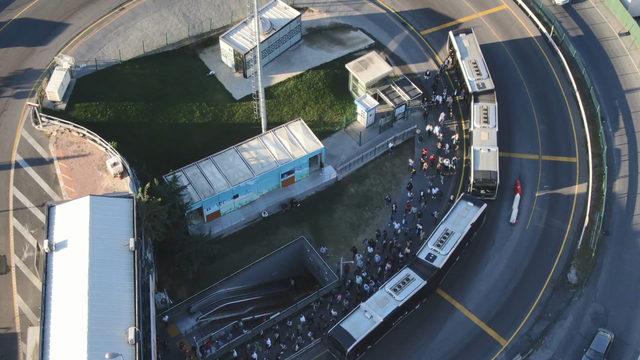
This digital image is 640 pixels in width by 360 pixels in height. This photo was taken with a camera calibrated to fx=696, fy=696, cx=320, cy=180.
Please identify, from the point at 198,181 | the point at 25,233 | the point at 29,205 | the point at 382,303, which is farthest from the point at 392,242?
the point at 29,205

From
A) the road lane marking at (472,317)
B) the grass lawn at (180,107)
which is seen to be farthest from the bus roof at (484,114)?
the road lane marking at (472,317)

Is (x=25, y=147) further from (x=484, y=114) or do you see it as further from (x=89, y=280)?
(x=484, y=114)

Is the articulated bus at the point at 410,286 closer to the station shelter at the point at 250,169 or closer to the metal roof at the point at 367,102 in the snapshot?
the metal roof at the point at 367,102

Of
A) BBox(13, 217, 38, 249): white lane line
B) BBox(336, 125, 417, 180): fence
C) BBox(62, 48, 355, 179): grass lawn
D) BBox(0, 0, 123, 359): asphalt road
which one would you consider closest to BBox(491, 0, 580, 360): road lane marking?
BBox(336, 125, 417, 180): fence

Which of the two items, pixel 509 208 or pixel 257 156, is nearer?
pixel 257 156

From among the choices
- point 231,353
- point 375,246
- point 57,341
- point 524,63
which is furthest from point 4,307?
point 524,63

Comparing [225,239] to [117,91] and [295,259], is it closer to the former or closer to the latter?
[295,259]
